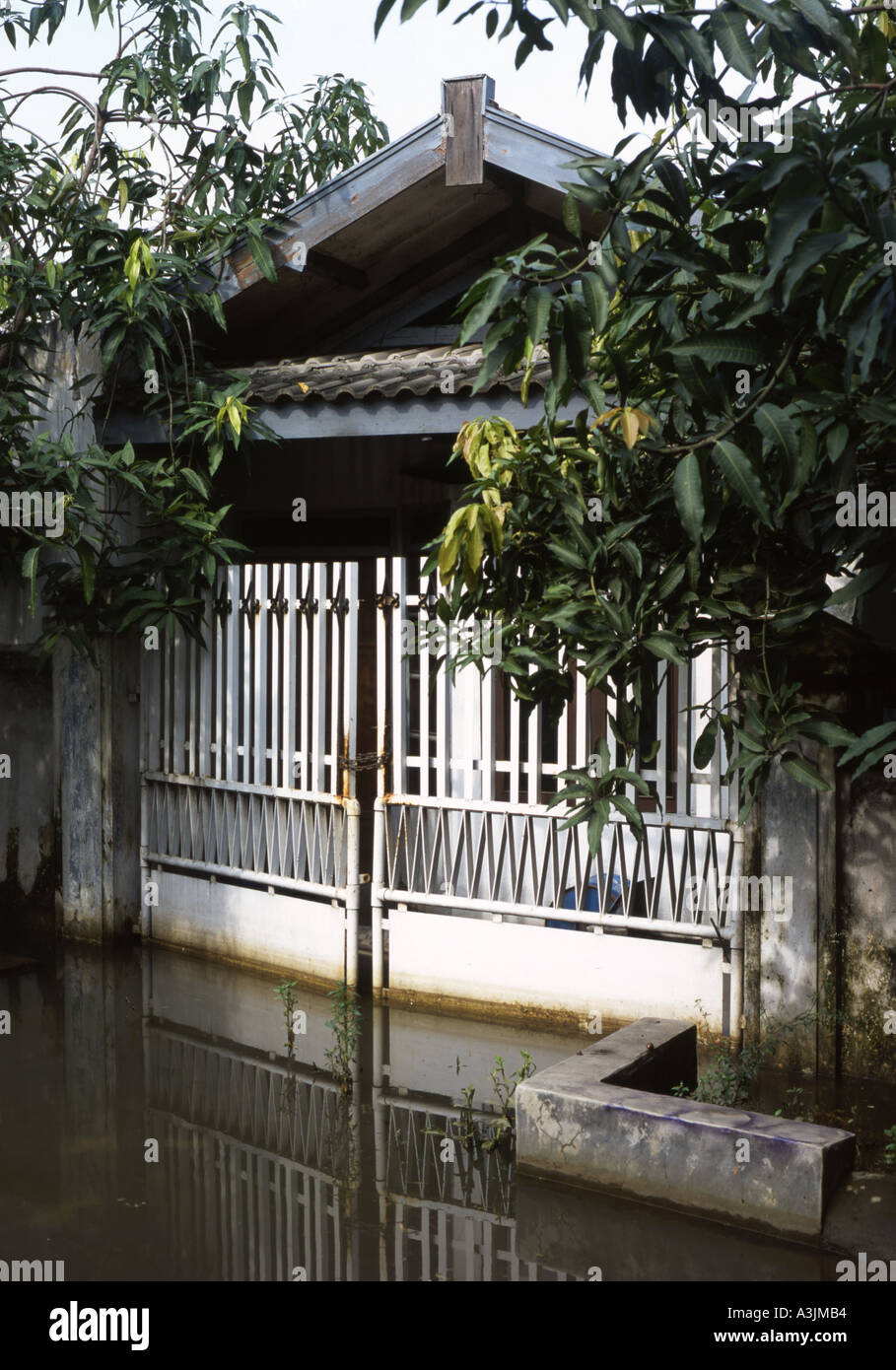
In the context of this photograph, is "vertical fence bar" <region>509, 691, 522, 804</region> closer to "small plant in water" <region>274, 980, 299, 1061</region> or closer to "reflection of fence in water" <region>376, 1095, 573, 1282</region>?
"small plant in water" <region>274, 980, 299, 1061</region>

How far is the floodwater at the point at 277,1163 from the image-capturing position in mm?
4125

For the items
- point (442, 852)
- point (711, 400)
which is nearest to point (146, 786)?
point (442, 852)

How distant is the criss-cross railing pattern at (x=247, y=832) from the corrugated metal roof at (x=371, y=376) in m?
2.21

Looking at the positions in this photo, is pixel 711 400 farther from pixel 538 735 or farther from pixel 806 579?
pixel 538 735

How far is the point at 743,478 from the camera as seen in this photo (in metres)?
3.52

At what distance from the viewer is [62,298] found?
292 inches

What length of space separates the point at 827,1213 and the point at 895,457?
2.42 meters

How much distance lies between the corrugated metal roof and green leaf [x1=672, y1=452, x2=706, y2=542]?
2.85 meters

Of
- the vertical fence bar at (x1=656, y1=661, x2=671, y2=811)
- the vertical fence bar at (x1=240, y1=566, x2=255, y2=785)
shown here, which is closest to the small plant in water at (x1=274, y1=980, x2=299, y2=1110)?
the vertical fence bar at (x1=240, y1=566, x2=255, y2=785)

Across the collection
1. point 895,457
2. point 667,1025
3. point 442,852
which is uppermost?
point 895,457

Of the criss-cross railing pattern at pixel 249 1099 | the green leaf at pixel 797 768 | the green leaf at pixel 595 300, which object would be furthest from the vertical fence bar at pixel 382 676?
the green leaf at pixel 595 300

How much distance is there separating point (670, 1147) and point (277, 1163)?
4.98 ft

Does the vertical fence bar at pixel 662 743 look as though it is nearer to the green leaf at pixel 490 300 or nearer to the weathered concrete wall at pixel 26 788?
the green leaf at pixel 490 300

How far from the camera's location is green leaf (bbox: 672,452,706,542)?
3.63 m
